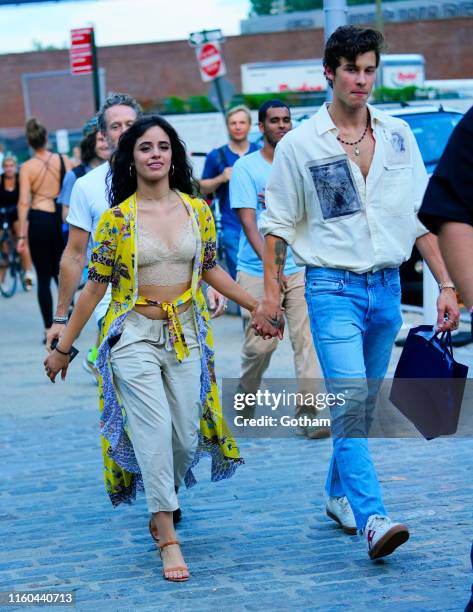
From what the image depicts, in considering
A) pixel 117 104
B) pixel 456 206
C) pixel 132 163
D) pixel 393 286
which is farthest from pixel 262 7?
pixel 456 206

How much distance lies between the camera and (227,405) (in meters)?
8.20

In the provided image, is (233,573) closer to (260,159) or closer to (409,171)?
(409,171)

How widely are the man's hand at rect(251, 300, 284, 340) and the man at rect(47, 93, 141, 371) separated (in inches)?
34.9

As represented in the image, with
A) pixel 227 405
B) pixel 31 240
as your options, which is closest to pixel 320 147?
pixel 227 405

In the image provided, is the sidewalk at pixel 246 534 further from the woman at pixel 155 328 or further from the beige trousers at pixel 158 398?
the beige trousers at pixel 158 398

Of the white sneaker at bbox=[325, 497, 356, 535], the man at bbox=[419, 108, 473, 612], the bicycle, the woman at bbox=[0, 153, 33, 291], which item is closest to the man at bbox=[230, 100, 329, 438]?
the white sneaker at bbox=[325, 497, 356, 535]

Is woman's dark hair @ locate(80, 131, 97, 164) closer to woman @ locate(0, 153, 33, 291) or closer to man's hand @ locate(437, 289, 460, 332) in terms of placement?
man's hand @ locate(437, 289, 460, 332)

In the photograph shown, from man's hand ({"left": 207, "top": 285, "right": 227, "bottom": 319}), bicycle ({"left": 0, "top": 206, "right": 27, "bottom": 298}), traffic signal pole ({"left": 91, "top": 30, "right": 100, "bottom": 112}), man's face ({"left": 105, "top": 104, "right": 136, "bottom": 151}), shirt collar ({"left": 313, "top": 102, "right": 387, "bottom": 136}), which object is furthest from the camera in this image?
traffic signal pole ({"left": 91, "top": 30, "right": 100, "bottom": 112})

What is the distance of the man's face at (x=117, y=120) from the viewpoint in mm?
6191

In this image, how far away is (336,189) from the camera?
16.4ft

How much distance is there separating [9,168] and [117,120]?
10780 mm

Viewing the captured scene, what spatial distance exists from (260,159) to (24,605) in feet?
12.6

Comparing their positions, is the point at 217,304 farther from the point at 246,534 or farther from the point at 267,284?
the point at 246,534

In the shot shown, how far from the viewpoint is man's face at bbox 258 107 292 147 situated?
7613 millimetres
